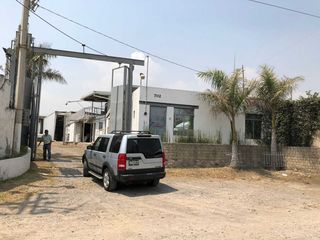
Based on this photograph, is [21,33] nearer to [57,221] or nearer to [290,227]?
[57,221]

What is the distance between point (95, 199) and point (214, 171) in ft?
29.4

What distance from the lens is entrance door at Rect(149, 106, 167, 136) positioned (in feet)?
72.1

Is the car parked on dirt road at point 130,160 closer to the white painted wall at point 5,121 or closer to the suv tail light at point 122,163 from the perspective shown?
the suv tail light at point 122,163

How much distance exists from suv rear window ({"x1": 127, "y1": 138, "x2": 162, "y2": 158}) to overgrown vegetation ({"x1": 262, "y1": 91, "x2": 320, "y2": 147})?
10048 mm

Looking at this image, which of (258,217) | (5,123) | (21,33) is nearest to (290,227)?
(258,217)

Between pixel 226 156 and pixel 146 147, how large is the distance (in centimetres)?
899

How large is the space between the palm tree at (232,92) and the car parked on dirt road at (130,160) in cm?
756

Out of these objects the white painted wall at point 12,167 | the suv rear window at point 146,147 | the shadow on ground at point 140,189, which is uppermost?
the suv rear window at point 146,147

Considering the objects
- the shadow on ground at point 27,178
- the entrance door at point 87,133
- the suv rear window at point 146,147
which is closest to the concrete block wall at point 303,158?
the suv rear window at point 146,147

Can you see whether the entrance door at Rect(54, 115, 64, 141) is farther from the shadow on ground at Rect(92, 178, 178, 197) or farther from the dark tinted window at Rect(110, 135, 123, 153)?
the dark tinted window at Rect(110, 135, 123, 153)

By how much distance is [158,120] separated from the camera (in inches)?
871

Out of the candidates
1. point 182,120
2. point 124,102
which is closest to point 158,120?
point 182,120

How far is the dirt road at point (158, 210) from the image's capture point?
752 cm

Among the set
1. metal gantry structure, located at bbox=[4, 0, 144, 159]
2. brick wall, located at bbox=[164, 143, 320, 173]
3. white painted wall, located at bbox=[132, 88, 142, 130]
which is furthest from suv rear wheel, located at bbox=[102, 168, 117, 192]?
white painted wall, located at bbox=[132, 88, 142, 130]
